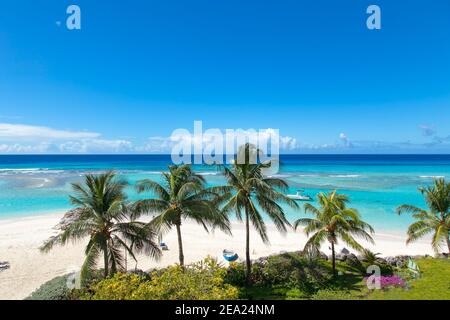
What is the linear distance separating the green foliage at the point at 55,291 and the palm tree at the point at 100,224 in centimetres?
214

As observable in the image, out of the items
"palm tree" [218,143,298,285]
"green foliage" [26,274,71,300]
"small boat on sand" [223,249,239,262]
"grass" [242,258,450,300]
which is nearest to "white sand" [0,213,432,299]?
"small boat on sand" [223,249,239,262]

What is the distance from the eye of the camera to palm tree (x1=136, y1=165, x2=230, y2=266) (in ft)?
44.5

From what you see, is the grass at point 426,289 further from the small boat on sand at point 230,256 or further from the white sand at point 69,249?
the small boat on sand at point 230,256

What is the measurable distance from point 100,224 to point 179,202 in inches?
149

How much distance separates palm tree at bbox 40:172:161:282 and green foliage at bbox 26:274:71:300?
2140 mm

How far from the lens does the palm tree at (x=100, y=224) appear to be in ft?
37.8

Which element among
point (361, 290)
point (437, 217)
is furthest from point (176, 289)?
point (437, 217)

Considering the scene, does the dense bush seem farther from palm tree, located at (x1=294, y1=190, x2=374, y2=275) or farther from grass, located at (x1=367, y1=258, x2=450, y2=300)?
grass, located at (x1=367, y1=258, x2=450, y2=300)

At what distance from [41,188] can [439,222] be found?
60.1 m

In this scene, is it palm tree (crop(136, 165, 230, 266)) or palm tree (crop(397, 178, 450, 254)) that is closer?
Result: palm tree (crop(136, 165, 230, 266))

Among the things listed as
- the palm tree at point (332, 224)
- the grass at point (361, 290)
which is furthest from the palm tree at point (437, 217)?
the palm tree at point (332, 224)
